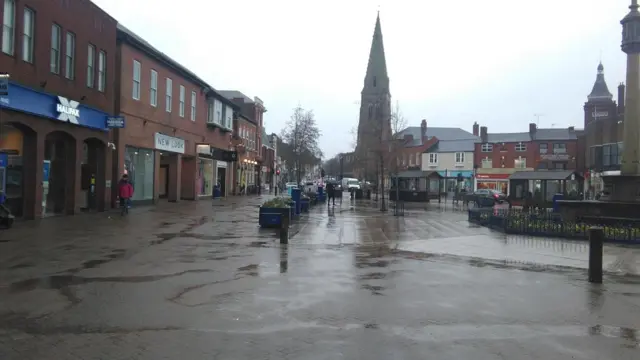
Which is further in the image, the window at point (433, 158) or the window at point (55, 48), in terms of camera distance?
the window at point (433, 158)

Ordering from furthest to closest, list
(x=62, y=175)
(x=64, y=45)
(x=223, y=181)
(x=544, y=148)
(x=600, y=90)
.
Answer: (x=600, y=90)
(x=544, y=148)
(x=223, y=181)
(x=62, y=175)
(x=64, y=45)

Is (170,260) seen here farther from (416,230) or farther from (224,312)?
(416,230)

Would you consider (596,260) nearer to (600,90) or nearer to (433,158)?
(433,158)

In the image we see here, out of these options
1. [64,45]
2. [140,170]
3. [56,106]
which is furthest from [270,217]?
[140,170]

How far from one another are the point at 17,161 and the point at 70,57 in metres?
4.62

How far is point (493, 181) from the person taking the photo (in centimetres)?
7350

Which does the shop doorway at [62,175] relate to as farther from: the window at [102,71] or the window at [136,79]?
the window at [136,79]

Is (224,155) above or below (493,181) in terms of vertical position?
above

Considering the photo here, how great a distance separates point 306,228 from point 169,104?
15593 millimetres

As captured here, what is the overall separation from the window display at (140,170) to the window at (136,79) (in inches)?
104

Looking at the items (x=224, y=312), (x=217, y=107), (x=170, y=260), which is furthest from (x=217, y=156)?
(x=224, y=312)

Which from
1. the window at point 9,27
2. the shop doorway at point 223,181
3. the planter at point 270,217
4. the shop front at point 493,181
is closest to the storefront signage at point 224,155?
the shop doorway at point 223,181

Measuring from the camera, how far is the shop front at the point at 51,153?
17.0m

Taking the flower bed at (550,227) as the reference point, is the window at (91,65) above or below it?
above
